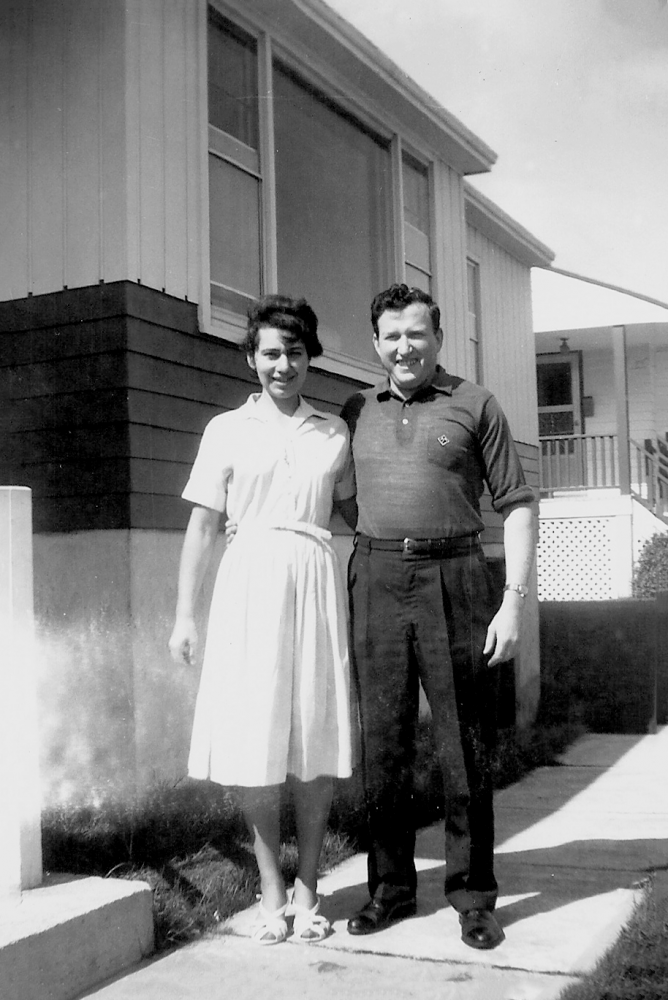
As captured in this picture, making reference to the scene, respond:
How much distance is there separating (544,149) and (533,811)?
3118 millimetres

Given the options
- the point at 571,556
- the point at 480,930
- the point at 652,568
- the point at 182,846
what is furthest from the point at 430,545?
the point at 571,556

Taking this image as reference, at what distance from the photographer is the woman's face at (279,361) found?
331cm

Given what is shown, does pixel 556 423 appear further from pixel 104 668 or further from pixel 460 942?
pixel 460 942

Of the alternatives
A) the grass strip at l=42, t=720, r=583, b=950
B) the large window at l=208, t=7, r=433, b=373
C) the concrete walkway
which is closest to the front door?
the large window at l=208, t=7, r=433, b=373

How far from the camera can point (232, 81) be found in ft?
17.4

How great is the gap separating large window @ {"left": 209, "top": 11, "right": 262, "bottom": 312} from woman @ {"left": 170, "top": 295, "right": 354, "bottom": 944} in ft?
6.50

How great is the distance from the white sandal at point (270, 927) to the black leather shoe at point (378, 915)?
8.3 inches

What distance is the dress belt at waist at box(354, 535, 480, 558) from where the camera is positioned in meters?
3.32

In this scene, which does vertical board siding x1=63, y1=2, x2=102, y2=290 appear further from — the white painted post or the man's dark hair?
the white painted post

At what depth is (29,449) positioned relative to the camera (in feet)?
14.8

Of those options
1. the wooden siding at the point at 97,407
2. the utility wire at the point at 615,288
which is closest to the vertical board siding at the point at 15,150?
the wooden siding at the point at 97,407

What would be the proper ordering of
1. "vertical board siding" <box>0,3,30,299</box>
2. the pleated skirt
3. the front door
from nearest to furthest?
1. the pleated skirt
2. "vertical board siding" <box>0,3,30,299</box>
3. the front door

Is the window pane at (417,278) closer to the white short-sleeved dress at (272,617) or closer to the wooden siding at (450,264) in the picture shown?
the wooden siding at (450,264)

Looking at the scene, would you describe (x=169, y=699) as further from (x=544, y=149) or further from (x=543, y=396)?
(x=543, y=396)
